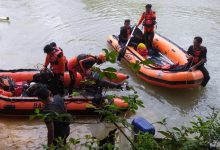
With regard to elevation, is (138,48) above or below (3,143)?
above

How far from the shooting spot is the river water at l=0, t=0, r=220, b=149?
6.61m

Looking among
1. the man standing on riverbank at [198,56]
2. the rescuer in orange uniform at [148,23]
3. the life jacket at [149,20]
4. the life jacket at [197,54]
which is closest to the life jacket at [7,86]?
the man standing on riverbank at [198,56]

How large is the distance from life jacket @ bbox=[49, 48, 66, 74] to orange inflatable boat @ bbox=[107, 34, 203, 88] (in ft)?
4.75

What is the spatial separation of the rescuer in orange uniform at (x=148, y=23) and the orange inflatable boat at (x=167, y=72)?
222 mm

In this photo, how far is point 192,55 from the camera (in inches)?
288

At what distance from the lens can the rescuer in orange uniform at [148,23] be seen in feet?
29.4

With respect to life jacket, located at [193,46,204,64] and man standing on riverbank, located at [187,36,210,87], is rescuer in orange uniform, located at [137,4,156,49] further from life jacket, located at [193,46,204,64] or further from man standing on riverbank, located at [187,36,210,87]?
life jacket, located at [193,46,204,64]

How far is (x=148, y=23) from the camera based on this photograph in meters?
9.02

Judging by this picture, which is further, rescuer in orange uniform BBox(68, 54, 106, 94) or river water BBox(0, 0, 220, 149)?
river water BBox(0, 0, 220, 149)

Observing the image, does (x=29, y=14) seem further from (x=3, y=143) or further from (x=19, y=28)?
(x=3, y=143)

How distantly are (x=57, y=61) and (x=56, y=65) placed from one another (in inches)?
4.0

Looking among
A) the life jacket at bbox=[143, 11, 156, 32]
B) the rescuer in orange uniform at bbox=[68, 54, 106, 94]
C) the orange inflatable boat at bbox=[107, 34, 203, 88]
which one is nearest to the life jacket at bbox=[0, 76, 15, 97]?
the rescuer in orange uniform at bbox=[68, 54, 106, 94]

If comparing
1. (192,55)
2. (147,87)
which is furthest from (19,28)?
(192,55)

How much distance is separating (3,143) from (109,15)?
9101mm
